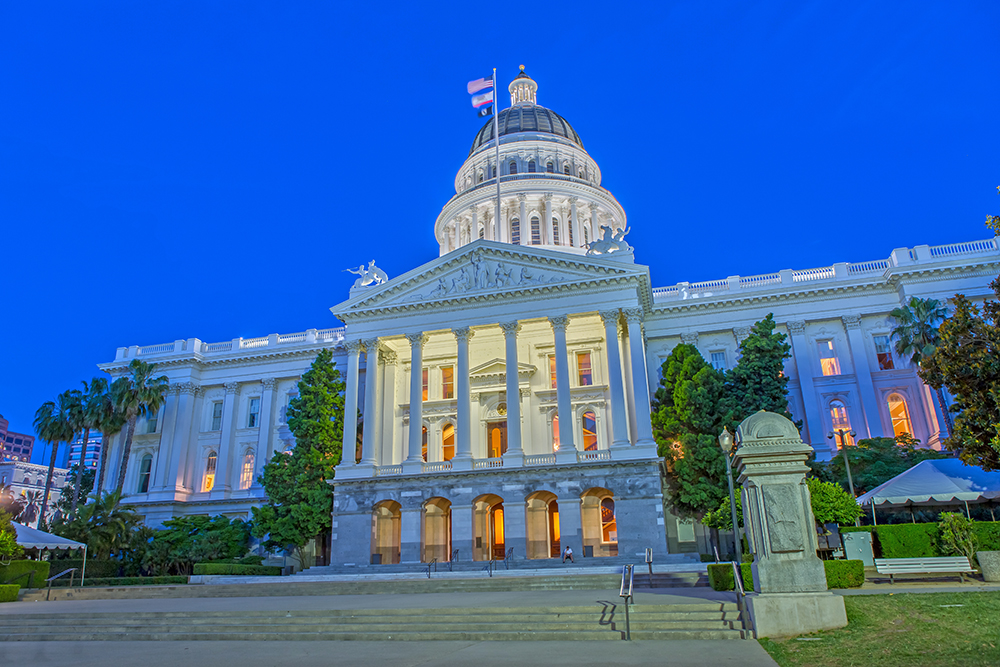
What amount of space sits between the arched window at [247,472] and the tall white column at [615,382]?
96.5ft

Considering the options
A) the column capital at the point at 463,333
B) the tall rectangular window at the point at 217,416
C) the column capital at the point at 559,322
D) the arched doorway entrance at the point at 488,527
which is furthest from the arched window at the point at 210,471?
the column capital at the point at 559,322

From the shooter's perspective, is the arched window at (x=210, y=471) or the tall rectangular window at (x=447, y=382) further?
the arched window at (x=210, y=471)

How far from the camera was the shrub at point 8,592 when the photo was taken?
1030 inches

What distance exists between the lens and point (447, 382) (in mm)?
46375

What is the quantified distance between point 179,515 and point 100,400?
10.4 metres

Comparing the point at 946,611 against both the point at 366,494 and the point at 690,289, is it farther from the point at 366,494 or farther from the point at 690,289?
the point at 690,289

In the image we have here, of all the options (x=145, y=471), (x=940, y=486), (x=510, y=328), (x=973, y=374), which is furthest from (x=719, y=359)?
(x=145, y=471)

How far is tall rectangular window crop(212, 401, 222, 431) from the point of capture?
181ft

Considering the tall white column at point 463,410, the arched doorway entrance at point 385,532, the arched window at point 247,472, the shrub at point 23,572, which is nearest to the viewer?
the shrub at point 23,572

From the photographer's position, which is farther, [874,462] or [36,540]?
[874,462]

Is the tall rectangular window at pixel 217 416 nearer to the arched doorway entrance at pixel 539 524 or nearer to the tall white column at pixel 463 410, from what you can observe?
the tall white column at pixel 463 410

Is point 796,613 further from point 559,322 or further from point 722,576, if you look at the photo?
point 559,322

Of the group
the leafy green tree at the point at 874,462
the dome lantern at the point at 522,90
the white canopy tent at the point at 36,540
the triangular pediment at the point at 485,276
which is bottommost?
the white canopy tent at the point at 36,540

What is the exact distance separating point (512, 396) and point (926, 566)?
23509mm
